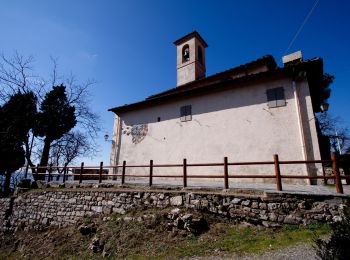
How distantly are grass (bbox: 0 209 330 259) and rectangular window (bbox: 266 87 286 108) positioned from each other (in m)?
6.81

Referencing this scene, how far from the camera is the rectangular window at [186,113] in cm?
1350

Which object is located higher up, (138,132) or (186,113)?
(186,113)

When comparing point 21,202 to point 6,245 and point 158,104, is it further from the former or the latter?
point 158,104

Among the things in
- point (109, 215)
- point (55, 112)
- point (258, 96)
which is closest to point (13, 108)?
point (55, 112)

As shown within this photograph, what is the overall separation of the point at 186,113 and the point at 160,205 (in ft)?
23.2

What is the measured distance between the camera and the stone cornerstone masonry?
18.3ft

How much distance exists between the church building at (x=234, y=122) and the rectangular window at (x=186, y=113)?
0.06 metres

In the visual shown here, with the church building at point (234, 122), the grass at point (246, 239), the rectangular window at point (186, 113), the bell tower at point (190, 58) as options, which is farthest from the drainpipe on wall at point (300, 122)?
the bell tower at point (190, 58)

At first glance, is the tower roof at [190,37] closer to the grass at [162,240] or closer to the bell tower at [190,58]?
the bell tower at [190,58]

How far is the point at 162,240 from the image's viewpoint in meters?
6.35

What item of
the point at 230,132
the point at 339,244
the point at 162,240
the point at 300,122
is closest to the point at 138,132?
the point at 230,132

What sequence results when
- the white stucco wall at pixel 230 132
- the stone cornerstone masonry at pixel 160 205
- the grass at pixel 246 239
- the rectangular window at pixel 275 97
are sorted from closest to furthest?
the grass at pixel 246 239 → the stone cornerstone masonry at pixel 160 205 → the white stucco wall at pixel 230 132 → the rectangular window at pixel 275 97

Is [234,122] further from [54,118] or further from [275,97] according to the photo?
[54,118]

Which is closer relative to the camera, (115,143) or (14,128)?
(115,143)
